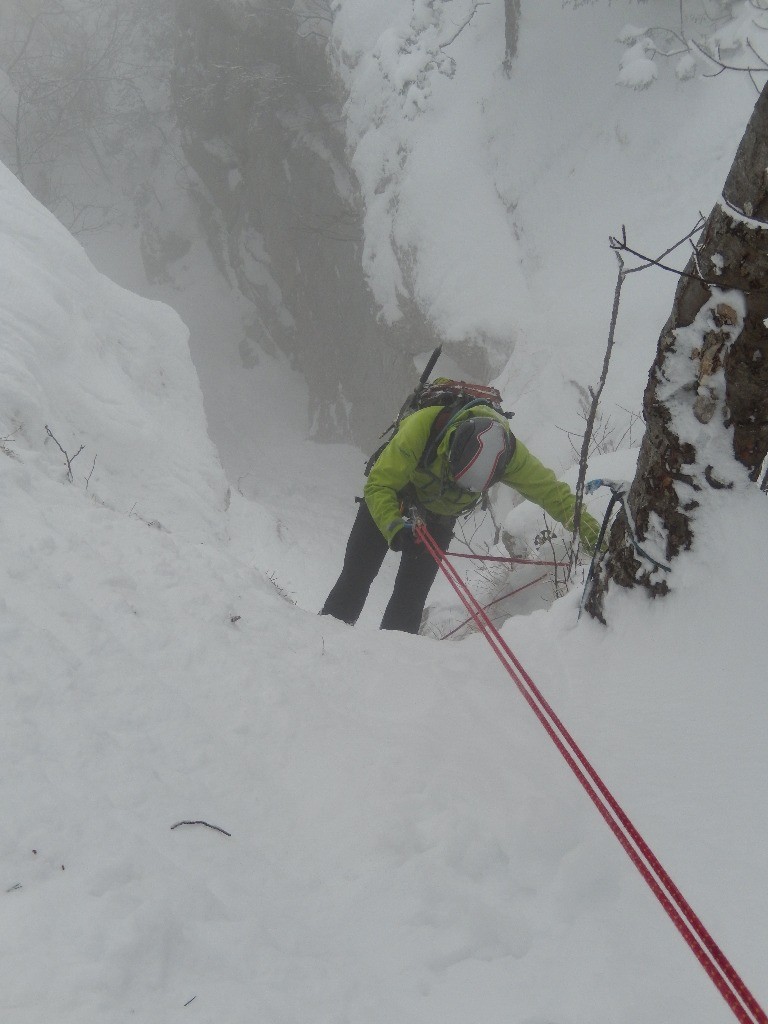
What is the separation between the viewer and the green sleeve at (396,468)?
3742mm

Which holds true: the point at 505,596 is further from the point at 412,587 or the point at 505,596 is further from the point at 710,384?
the point at 710,384

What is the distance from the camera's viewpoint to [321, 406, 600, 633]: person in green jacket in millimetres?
3584

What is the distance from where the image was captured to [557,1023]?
1.47m

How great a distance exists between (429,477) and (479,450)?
20.5 inches

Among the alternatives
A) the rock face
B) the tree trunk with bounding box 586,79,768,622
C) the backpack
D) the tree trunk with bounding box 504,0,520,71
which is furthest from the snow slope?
the rock face

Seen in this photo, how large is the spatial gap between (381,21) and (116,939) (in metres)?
15.7

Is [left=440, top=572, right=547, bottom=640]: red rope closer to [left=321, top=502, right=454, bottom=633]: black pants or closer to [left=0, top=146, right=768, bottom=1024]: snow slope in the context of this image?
[left=321, top=502, right=454, bottom=633]: black pants

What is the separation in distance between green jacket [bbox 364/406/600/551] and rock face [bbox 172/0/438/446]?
1113cm

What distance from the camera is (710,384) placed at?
6.97 ft

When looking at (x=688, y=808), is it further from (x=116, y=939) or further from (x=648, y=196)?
(x=648, y=196)

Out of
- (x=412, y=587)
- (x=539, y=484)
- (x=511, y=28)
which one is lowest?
(x=539, y=484)

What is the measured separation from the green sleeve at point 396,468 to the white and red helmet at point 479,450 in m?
0.23

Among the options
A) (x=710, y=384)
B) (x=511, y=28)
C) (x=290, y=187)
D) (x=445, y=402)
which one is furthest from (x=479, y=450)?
(x=290, y=187)

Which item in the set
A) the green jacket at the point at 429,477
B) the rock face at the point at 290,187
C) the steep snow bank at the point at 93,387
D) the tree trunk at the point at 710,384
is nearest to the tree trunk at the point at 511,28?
the rock face at the point at 290,187
